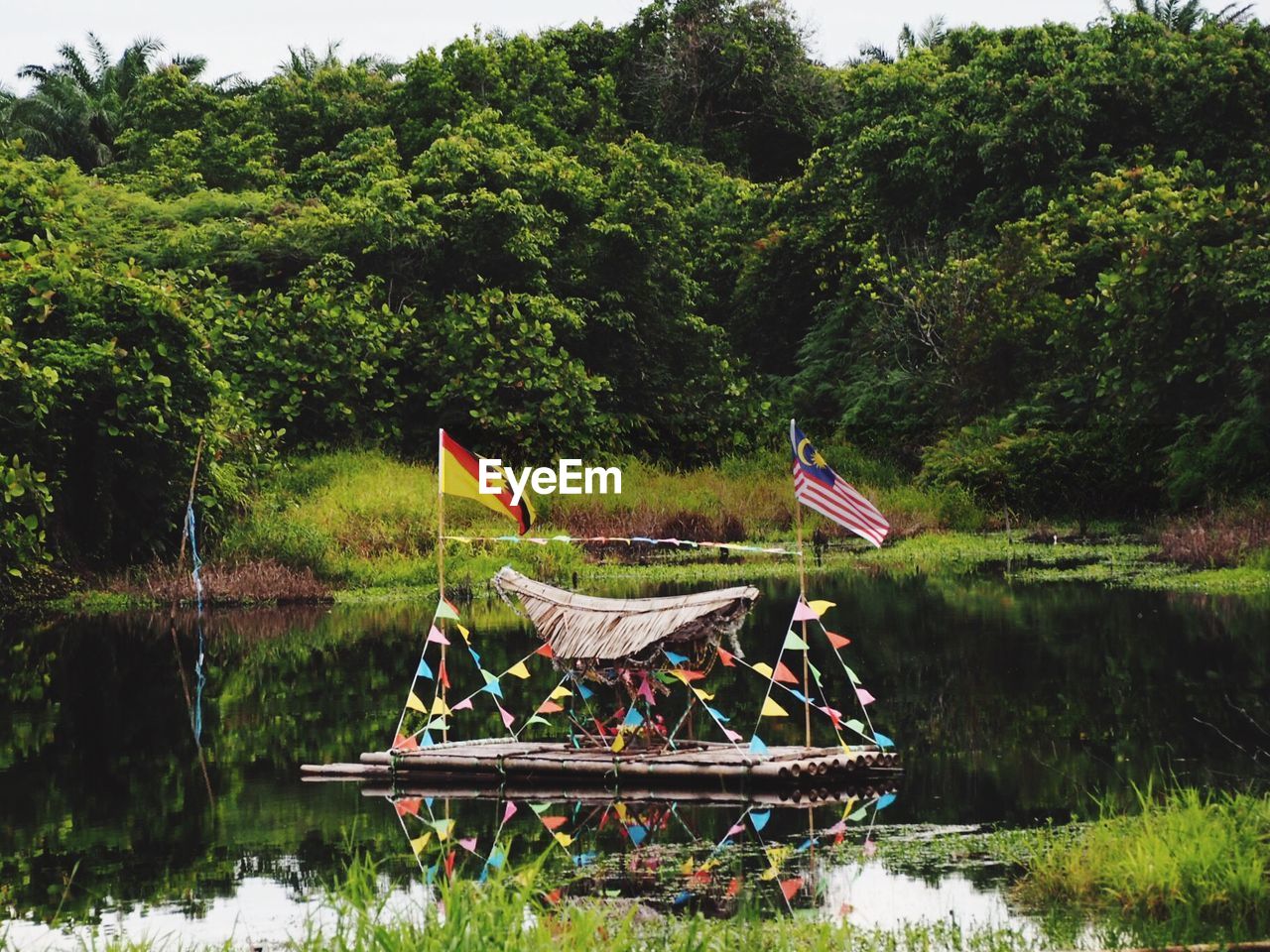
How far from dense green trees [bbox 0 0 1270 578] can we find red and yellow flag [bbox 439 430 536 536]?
52.9 feet

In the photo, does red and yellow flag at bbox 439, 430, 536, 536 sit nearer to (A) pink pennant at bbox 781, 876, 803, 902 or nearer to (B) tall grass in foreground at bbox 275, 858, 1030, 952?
(A) pink pennant at bbox 781, 876, 803, 902

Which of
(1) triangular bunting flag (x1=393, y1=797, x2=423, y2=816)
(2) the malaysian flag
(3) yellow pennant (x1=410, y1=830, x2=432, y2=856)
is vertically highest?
(2) the malaysian flag

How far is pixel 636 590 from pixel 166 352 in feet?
30.2

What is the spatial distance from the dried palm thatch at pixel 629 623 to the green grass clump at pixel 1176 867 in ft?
13.3

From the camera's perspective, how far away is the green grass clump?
30.9ft

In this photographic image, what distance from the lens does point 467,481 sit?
15.5 m

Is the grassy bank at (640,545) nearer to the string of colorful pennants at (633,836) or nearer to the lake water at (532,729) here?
the lake water at (532,729)

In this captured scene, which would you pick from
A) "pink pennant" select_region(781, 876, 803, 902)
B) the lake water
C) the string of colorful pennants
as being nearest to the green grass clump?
the lake water

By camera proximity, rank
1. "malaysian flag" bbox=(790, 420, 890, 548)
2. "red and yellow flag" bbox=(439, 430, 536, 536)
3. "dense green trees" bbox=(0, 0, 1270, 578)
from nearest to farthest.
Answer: "malaysian flag" bbox=(790, 420, 890, 548)
"red and yellow flag" bbox=(439, 430, 536, 536)
"dense green trees" bbox=(0, 0, 1270, 578)

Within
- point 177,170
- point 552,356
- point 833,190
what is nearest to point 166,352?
point 552,356

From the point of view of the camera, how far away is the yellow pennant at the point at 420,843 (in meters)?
12.9

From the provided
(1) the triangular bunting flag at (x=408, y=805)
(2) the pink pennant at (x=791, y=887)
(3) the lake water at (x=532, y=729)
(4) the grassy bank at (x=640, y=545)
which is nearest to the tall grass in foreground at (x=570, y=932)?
(3) the lake water at (x=532, y=729)

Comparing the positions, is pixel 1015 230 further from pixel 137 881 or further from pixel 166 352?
pixel 137 881

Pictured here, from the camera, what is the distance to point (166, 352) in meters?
31.6
